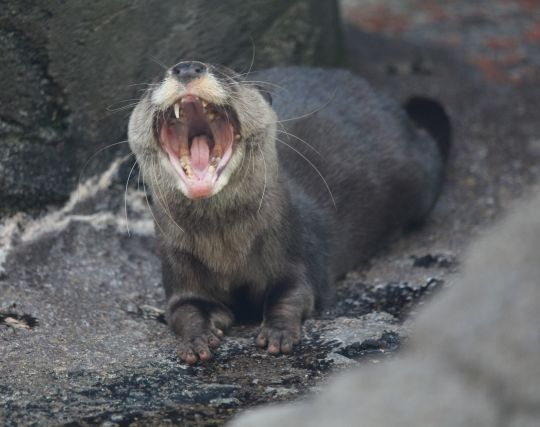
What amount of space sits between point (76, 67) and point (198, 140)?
91cm

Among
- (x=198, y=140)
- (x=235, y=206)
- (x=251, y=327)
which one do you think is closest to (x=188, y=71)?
(x=198, y=140)

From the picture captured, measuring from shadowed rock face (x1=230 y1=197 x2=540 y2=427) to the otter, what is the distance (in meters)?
1.80

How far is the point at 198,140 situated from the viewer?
3801 mm

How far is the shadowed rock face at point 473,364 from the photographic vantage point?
5.67 feet

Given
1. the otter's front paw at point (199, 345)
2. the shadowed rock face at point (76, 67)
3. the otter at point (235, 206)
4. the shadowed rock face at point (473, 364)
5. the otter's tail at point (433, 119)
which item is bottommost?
the shadowed rock face at point (473, 364)

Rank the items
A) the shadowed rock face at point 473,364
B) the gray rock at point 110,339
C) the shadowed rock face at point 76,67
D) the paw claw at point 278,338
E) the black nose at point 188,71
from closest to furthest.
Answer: the shadowed rock face at point 473,364 → the gray rock at point 110,339 → the black nose at point 188,71 → the paw claw at point 278,338 → the shadowed rock face at point 76,67

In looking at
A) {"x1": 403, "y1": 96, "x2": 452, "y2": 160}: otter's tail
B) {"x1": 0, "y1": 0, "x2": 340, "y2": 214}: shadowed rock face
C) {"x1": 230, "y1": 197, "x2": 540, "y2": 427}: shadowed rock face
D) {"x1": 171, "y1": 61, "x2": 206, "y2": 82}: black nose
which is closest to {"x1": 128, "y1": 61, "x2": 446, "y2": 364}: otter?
{"x1": 171, "y1": 61, "x2": 206, "y2": 82}: black nose

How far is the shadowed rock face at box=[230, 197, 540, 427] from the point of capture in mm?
1728

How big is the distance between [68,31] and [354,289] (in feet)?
5.11

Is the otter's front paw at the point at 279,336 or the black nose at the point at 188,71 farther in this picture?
the otter's front paw at the point at 279,336

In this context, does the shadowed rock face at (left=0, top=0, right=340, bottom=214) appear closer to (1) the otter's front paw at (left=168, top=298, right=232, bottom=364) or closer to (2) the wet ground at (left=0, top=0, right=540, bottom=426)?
(2) the wet ground at (left=0, top=0, right=540, bottom=426)

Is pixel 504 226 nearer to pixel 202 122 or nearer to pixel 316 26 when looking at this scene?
pixel 202 122

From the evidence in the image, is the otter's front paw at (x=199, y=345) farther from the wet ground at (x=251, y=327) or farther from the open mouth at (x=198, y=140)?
the open mouth at (x=198, y=140)

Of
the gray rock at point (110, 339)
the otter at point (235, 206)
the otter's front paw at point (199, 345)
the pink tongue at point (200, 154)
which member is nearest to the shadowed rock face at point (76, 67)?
the gray rock at point (110, 339)
